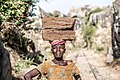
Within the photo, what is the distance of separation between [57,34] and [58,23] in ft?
1.17

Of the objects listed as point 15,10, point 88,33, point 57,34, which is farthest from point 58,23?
point 88,33

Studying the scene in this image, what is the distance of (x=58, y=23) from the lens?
173 inches

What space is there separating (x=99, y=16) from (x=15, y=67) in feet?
105

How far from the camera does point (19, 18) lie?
11219mm

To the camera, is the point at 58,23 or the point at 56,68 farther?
the point at 58,23

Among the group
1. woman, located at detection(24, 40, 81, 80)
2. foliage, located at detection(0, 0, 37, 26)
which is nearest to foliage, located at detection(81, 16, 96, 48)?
foliage, located at detection(0, 0, 37, 26)

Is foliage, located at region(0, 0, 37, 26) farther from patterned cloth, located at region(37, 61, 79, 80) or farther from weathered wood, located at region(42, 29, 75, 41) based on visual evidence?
patterned cloth, located at region(37, 61, 79, 80)

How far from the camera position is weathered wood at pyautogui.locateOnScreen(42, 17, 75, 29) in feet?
14.3

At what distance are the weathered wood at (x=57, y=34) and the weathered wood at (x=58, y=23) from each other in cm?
7

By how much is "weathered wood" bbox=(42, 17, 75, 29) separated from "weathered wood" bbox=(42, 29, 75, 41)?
0.24ft

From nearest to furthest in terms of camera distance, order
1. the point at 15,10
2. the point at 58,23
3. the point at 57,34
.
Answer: the point at 57,34 → the point at 58,23 → the point at 15,10

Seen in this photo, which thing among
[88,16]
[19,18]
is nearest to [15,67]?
[19,18]

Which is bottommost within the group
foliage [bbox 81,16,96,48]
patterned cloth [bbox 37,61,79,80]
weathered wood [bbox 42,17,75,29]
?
foliage [bbox 81,16,96,48]

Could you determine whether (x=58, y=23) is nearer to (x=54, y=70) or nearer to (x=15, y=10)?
(x=54, y=70)
